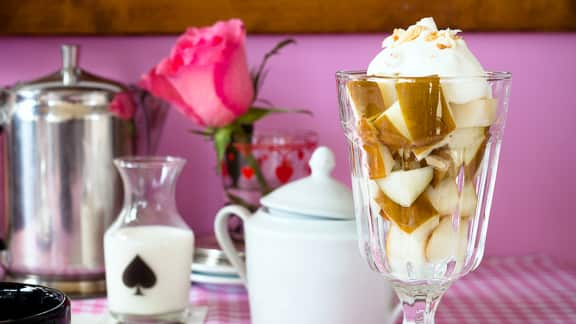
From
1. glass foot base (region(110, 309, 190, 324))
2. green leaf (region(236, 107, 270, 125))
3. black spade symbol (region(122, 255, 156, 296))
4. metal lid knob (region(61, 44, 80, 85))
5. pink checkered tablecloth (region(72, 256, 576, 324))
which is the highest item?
metal lid knob (region(61, 44, 80, 85))

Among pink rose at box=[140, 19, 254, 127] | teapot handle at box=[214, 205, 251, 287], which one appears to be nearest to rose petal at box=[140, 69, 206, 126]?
pink rose at box=[140, 19, 254, 127]

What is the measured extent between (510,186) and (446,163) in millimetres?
531

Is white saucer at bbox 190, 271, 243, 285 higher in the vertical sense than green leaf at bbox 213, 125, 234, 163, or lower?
lower

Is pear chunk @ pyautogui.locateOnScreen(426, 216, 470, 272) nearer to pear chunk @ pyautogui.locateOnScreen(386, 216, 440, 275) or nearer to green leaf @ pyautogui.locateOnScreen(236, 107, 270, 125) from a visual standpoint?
pear chunk @ pyautogui.locateOnScreen(386, 216, 440, 275)

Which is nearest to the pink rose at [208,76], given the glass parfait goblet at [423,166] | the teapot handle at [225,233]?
the teapot handle at [225,233]

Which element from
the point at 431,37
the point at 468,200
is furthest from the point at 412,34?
the point at 468,200

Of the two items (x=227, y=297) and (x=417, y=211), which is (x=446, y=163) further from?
(x=227, y=297)

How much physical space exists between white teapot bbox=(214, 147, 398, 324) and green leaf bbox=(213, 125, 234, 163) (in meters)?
0.17

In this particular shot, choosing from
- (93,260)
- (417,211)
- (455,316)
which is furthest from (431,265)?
(93,260)

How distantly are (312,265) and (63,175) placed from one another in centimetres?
30

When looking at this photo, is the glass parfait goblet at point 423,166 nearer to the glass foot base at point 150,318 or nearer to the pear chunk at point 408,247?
the pear chunk at point 408,247

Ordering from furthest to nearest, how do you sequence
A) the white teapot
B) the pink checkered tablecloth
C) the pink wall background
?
1. the pink wall background
2. the pink checkered tablecloth
3. the white teapot

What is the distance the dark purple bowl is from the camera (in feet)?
1.79

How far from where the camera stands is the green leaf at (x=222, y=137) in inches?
34.5
